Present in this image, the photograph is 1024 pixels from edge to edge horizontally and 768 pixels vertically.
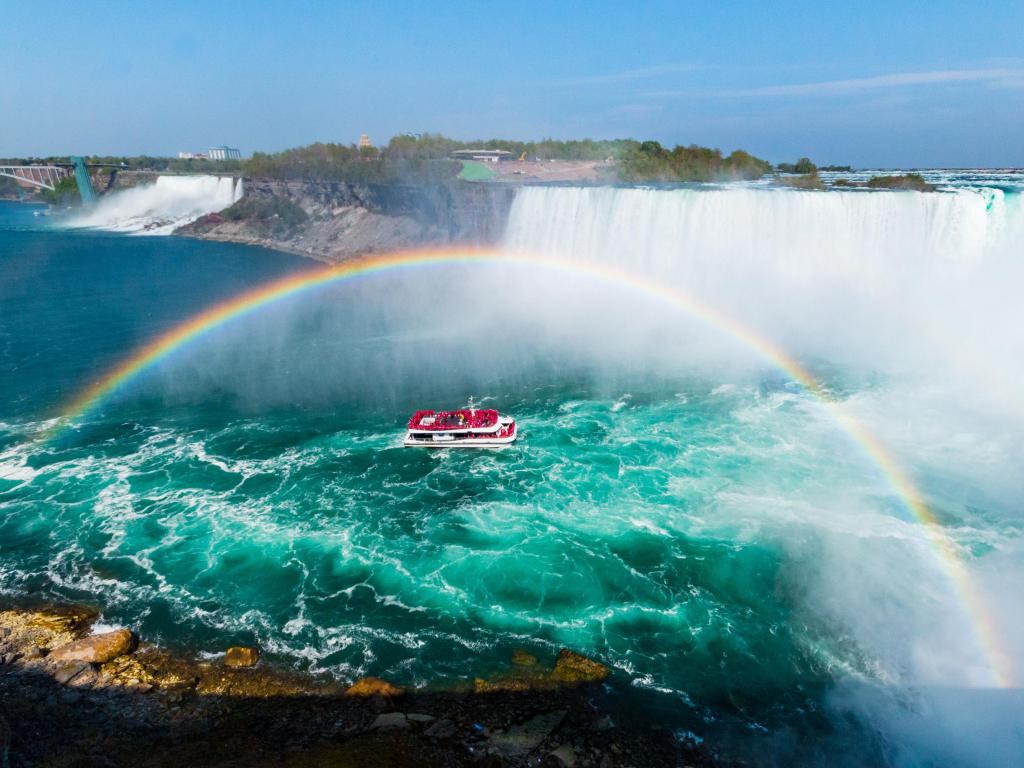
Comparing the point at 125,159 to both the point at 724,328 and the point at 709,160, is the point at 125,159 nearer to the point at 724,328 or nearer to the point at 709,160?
the point at 709,160

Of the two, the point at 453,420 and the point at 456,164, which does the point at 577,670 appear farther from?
the point at 456,164

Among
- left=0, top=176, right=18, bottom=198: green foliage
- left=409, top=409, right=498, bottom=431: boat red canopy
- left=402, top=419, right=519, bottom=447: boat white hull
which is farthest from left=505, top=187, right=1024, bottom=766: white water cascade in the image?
left=0, top=176, right=18, bottom=198: green foliage

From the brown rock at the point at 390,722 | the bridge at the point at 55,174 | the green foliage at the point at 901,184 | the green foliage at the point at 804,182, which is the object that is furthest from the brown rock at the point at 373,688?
the bridge at the point at 55,174

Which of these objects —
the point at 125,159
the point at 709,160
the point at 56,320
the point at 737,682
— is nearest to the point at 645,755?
the point at 737,682

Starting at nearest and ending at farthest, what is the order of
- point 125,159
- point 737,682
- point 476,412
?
point 737,682, point 476,412, point 125,159

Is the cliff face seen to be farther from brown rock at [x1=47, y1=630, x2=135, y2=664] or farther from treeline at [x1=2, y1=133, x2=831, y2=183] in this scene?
brown rock at [x1=47, y1=630, x2=135, y2=664]

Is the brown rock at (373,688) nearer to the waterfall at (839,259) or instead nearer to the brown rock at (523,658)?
the brown rock at (523,658)
